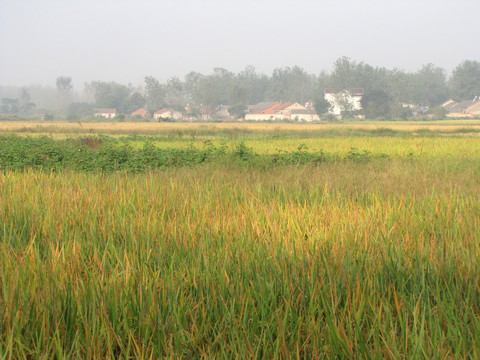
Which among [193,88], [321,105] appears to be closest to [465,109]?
[321,105]

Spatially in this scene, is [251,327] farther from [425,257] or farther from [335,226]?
[335,226]

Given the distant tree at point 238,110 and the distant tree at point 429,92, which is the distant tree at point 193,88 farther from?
the distant tree at point 429,92

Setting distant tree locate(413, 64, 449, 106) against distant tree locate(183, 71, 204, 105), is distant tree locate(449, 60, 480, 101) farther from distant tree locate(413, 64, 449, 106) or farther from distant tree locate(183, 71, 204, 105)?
distant tree locate(183, 71, 204, 105)

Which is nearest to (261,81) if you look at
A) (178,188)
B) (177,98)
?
(177,98)

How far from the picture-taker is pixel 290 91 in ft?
281

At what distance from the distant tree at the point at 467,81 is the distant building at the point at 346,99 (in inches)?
937

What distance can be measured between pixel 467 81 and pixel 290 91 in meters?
29.1

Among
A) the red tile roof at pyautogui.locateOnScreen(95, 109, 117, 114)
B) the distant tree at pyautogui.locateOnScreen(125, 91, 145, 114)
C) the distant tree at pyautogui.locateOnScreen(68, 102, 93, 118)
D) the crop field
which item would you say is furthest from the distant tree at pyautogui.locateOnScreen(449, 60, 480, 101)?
the crop field

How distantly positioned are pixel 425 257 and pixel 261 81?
91.6 meters

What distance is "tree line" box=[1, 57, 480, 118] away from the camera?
65938 mm

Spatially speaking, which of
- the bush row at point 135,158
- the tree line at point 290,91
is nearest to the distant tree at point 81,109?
the tree line at point 290,91

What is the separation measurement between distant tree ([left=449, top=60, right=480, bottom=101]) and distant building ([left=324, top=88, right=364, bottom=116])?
23.8 m

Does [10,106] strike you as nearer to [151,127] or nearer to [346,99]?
[346,99]

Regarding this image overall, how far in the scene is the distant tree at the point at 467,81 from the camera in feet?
259
